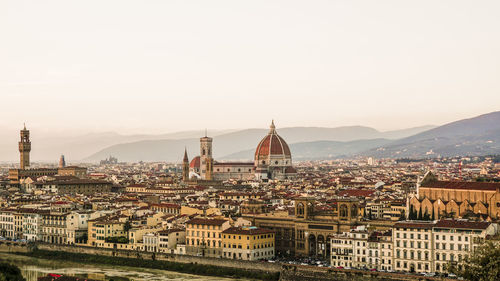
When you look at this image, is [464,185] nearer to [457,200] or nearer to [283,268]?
[457,200]

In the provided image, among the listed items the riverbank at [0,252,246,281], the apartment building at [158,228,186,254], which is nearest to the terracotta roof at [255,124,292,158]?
the riverbank at [0,252,246,281]

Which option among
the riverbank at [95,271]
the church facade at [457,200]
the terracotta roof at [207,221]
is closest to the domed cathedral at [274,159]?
the church facade at [457,200]

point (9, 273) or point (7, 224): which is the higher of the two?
point (7, 224)

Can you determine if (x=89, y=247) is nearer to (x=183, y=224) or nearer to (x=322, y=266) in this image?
(x=183, y=224)

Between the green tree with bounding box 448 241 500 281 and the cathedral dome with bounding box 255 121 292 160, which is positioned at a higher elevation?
the cathedral dome with bounding box 255 121 292 160

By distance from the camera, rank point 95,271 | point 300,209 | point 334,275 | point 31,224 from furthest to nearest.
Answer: point 31,224, point 300,209, point 95,271, point 334,275

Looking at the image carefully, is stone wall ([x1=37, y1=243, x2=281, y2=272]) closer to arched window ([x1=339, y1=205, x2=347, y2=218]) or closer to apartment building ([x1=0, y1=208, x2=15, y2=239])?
apartment building ([x1=0, y1=208, x2=15, y2=239])

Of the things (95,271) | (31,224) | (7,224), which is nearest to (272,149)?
(7,224)
